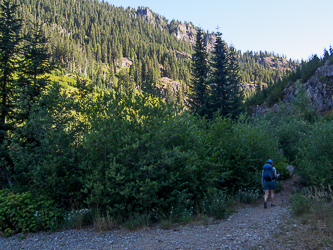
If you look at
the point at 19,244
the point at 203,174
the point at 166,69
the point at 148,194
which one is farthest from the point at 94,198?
the point at 166,69

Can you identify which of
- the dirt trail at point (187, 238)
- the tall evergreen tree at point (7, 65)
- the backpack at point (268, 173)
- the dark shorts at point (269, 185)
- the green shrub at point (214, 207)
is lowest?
the dirt trail at point (187, 238)

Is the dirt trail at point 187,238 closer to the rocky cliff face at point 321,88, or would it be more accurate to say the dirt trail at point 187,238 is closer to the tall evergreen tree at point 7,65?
the tall evergreen tree at point 7,65

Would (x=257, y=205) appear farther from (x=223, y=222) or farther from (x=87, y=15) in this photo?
(x=87, y=15)

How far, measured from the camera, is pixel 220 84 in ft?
99.0

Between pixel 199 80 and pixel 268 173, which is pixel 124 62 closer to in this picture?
pixel 199 80

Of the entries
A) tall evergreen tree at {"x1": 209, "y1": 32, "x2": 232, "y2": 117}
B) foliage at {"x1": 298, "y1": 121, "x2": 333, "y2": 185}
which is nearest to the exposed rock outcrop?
tall evergreen tree at {"x1": 209, "y1": 32, "x2": 232, "y2": 117}

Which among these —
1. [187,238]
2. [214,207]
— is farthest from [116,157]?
[214,207]

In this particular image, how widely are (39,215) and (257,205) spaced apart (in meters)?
9.03

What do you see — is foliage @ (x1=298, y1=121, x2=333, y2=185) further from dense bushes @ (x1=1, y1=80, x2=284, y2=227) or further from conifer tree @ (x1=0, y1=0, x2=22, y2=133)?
conifer tree @ (x1=0, y1=0, x2=22, y2=133)

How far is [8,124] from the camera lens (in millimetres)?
12156

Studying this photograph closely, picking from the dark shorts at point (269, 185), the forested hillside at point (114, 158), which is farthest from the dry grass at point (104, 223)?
the dark shorts at point (269, 185)

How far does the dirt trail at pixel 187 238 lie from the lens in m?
5.60

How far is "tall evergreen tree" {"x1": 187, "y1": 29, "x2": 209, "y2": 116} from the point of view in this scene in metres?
28.4

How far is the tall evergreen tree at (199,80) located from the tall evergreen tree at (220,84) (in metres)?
1.22
